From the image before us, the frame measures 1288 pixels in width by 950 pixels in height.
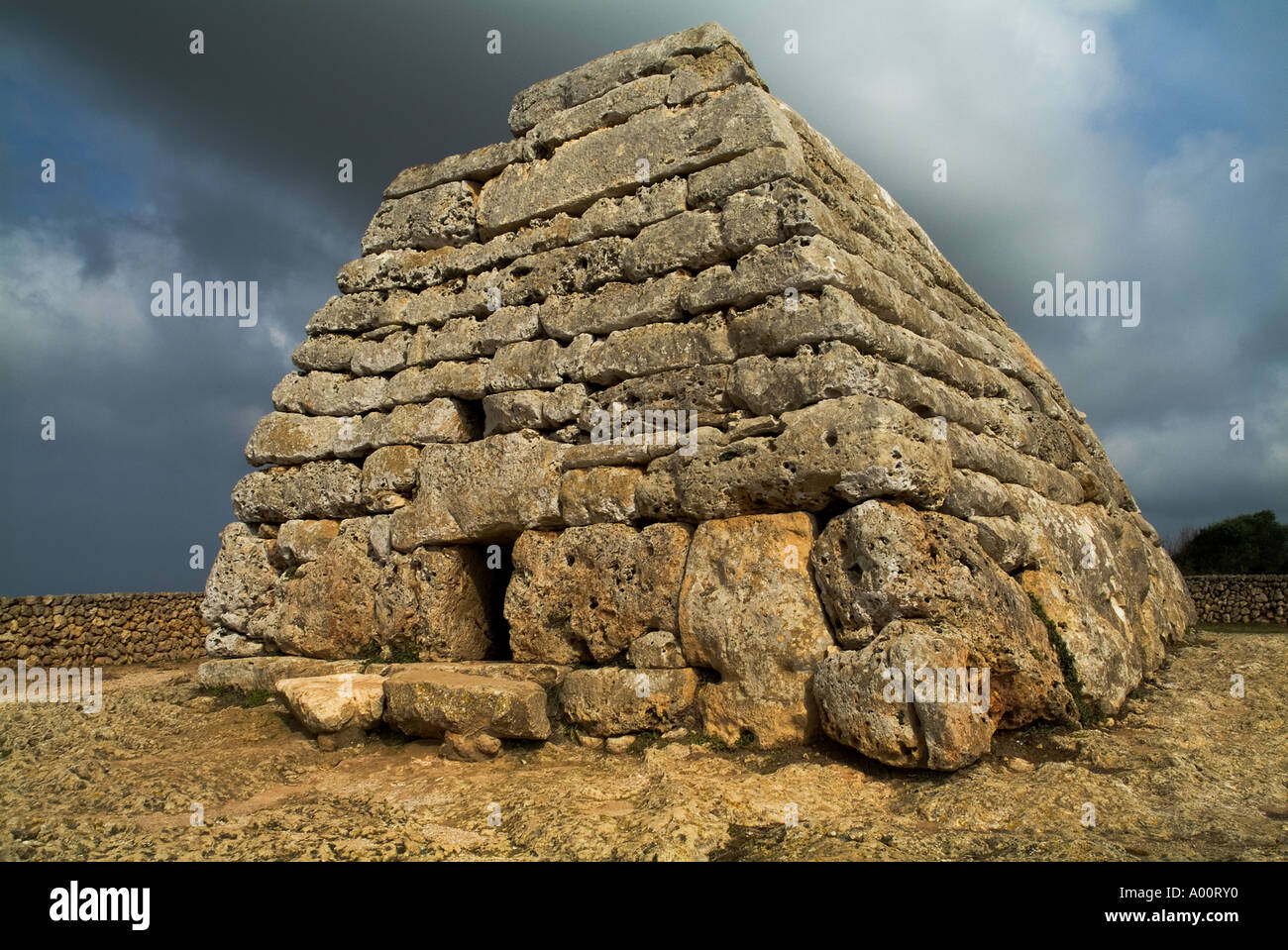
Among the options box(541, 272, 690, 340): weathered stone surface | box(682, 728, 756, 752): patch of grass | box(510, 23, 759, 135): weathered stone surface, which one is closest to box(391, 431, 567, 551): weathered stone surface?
box(541, 272, 690, 340): weathered stone surface

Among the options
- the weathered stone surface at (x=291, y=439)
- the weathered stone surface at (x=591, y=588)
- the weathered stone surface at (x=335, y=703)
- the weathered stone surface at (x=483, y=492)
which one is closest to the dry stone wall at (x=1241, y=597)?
the weathered stone surface at (x=591, y=588)

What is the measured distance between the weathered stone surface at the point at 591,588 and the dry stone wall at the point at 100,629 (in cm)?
1093

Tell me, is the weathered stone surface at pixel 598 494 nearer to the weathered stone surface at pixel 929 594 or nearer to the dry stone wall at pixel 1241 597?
the weathered stone surface at pixel 929 594

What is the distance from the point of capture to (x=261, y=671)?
22.5 ft

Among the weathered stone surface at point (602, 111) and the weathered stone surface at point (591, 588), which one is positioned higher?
the weathered stone surface at point (602, 111)

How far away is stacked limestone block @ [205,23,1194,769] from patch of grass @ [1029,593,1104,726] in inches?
1.0

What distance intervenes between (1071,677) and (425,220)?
20.8ft

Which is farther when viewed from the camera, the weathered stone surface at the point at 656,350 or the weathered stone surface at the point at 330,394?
the weathered stone surface at the point at 330,394

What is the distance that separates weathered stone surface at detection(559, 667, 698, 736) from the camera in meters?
5.19

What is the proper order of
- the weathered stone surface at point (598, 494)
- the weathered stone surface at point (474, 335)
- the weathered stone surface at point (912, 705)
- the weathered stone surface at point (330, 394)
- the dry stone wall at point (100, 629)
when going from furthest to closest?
the dry stone wall at point (100, 629) < the weathered stone surface at point (330, 394) < the weathered stone surface at point (474, 335) < the weathered stone surface at point (598, 494) < the weathered stone surface at point (912, 705)

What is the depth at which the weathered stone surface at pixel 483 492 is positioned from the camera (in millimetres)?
6184

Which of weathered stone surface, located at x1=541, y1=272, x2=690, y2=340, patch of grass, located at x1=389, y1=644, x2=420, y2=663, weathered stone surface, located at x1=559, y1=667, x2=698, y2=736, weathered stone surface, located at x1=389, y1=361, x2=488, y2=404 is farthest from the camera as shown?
weathered stone surface, located at x1=389, y1=361, x2=488, y2=404

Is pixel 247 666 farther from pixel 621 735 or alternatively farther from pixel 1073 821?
pixel 1073 821

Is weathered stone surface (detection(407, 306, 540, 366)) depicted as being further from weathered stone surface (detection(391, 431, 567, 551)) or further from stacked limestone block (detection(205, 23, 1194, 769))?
weathered stone surface (detection(391, 431, 567, 551))
